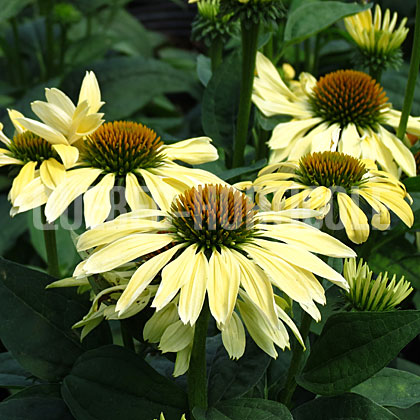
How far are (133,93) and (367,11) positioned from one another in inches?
28.2

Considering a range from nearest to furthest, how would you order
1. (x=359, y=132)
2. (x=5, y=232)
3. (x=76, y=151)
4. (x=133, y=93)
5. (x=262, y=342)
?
(x=262, y=342) < (x=76, y=151) < (x=359, y=132) < (x=5, y=232) < (x=133, y=93)

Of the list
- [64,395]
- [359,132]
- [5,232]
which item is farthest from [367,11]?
[5,232]

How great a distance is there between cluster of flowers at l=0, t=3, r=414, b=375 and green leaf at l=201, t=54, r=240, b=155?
4 cm

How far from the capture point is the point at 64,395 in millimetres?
586

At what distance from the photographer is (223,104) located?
3.06ft

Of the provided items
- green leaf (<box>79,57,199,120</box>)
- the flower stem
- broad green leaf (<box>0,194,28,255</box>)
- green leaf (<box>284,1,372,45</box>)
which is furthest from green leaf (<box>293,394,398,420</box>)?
green leaf (<box>79,57,199,120</box>)

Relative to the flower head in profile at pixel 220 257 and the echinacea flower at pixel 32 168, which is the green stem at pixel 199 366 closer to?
the flower head in profile at pixel 220 257

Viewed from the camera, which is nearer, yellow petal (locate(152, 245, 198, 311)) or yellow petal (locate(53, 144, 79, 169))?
yellow petal (locate(152, 245, 198, 311))

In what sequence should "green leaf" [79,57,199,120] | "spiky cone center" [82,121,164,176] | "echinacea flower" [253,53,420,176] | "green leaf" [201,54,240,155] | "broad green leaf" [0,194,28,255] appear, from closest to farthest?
1. "spiky cone center" [82,121,164,176]
2. "echinacea flower" [253,53,420,176]
3. "green leaf" [201,54,240,155]
4. "broad green leaf" [0,194,28,255]
5. "green leaf" [79,57,199,120]

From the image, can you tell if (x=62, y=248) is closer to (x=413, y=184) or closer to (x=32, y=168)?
(x=32, y=168)

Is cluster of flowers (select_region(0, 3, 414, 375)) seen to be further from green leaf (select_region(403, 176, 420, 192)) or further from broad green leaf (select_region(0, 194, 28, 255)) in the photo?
broad green leaf (select_region(0, 194, 28, 255))

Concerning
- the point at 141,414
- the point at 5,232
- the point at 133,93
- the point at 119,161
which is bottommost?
the point at 5,232

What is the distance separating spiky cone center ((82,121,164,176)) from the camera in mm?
704

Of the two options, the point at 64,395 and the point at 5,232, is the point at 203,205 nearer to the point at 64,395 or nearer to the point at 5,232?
the point at 64,395
